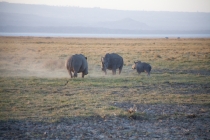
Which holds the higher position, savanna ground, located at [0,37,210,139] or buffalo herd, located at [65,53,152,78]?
buffalo herd, located at [65,53,152,78]

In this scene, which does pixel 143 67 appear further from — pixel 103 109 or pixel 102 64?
pixel 103 109

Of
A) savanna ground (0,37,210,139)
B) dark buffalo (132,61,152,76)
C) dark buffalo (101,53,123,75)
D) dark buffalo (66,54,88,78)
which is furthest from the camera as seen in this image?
dark buffalo (132,61,152,76)

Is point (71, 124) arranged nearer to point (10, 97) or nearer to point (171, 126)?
point (171, 126)

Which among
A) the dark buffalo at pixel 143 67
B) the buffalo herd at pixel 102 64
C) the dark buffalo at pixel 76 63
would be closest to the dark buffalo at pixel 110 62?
the buffalo herd at pixel 102 64

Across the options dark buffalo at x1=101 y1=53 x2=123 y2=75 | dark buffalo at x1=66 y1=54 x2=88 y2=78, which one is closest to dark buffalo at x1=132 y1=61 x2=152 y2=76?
dark buffalo at x1=101 y1=53 x2=123 y2=75

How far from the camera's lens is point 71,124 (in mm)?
9203

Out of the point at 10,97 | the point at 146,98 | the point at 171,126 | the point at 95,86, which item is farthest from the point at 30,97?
the point at 171,126

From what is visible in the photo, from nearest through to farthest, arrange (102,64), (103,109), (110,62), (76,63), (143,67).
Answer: (103,109), (76,63), (102,64), (110,62), (143,67)

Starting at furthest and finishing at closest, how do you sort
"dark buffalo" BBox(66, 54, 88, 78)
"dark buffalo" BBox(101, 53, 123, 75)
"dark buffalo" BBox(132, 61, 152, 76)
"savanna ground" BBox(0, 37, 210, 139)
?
"dark buffalo" BBox(132, 61, 152, 76) → "dark buffalo" BBox(101, 53, 123, 75) → "dark buffalo" BBox(66, 54, 88, 78) → "savanna ground" BBox(0, 37, 210, 139)

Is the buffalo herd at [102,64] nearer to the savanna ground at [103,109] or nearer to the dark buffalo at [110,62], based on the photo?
the dark buffalo at [110,62]

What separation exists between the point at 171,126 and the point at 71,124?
3.10m

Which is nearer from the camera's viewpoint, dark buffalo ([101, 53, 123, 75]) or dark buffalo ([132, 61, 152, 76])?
dark buffalo ([101, 53, 123, 75])

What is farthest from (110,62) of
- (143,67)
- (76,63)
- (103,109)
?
(103,109)

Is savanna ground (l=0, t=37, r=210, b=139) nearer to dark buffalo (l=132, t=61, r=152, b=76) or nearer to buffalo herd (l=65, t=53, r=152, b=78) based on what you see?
buffalo herd (l=65, t=53, r=152, b=78)
